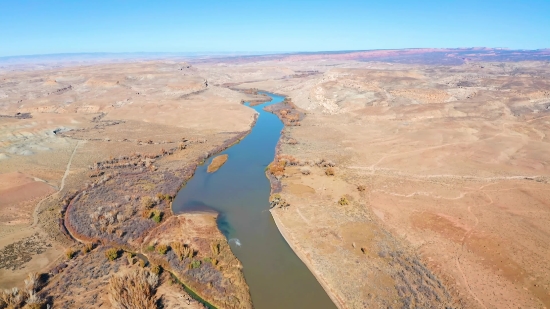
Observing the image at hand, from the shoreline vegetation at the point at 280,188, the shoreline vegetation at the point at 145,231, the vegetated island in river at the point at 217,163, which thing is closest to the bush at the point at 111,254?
the shoreline vegetation at the point at 145,231

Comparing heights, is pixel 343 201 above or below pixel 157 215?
below

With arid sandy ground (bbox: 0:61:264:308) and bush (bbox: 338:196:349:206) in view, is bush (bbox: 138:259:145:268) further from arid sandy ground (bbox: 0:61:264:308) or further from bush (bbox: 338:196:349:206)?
bush (bbox: 338:196:349:206)

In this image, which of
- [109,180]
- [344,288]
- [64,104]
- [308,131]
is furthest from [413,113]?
[64,104]

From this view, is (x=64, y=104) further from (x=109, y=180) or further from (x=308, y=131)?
(x=308, y=131)

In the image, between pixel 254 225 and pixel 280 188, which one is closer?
pixel 254 225

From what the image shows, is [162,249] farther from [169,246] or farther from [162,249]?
[169,246]

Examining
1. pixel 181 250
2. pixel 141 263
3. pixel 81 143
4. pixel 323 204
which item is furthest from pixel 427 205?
pixel 81 143
